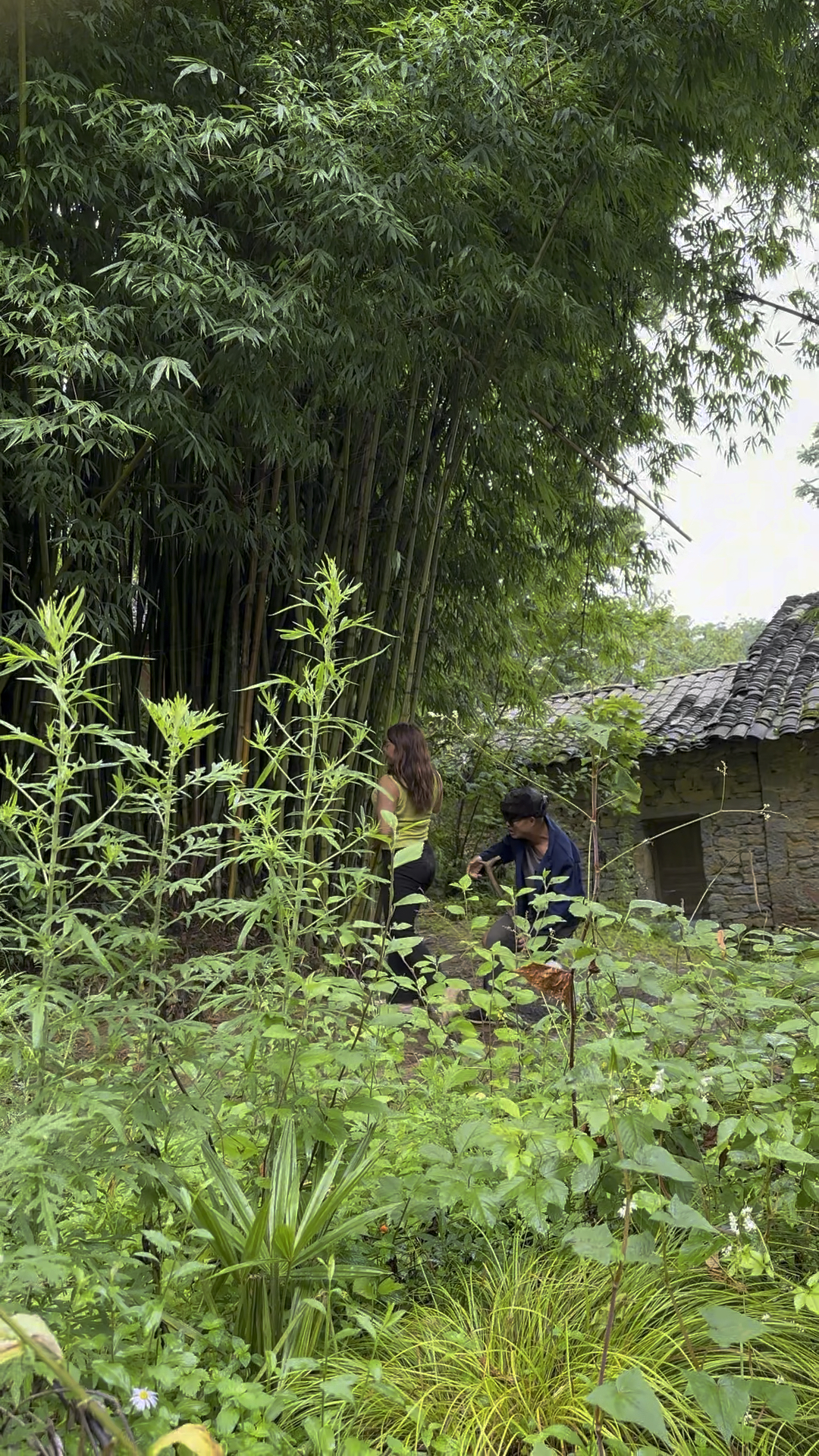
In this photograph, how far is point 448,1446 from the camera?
113 cm

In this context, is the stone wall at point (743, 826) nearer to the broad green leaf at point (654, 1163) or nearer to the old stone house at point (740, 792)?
the old stone house at point (740, 792)

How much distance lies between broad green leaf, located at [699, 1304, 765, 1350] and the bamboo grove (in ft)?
11.2

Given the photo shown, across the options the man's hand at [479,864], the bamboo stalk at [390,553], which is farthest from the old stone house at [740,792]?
the man's hand at [479,864]

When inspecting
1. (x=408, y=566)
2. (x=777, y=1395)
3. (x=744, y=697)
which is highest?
(x=408, y=566)

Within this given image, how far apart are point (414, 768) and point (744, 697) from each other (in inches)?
294

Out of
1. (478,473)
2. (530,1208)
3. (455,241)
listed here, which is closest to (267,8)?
(455,241)

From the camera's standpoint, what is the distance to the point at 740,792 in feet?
33.2

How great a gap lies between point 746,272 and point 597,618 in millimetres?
3240

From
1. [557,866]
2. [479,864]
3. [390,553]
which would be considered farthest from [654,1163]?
[390,553]

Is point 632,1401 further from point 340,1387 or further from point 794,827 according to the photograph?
point 794,827

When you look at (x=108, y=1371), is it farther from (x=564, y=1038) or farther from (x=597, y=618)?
(x=597, y=618)

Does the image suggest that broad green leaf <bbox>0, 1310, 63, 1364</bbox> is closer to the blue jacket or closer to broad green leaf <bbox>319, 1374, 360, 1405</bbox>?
broad green leaf <bbox>319, 1374, 360, 1405</bbox>

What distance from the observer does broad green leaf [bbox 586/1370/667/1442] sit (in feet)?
3.28

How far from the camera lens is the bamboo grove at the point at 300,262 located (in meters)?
3.85
